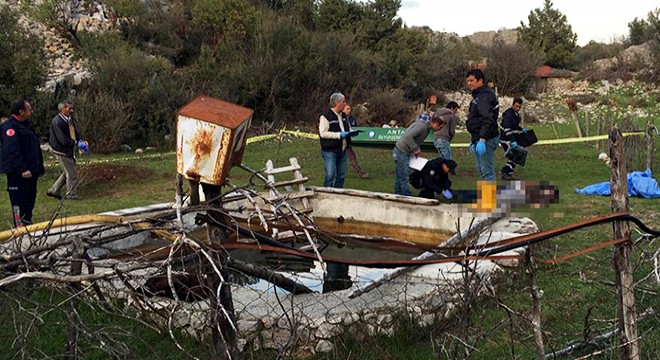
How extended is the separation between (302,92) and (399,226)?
1602 centimetres

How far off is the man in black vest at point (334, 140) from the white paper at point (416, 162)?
955 mm

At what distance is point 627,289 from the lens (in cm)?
326

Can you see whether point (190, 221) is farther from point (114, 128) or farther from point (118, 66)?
point (118, 66)

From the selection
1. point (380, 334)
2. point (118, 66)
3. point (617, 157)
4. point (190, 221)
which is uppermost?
point (118, 66)

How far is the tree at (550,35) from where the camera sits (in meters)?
43.5

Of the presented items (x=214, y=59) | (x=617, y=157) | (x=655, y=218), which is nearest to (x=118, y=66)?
(x=214, y=59)

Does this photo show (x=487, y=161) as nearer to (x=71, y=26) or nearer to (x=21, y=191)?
(x=21, y=191)

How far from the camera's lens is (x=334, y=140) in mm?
9516

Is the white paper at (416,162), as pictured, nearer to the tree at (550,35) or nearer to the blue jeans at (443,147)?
the blue jeans at (443,147)

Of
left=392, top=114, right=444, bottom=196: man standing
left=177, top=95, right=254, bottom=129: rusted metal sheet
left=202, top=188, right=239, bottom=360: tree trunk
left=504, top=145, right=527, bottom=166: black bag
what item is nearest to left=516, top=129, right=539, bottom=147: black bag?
left=504, top=145, right=527, bottom=166: black bag

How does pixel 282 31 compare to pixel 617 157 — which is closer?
pixel 617 157

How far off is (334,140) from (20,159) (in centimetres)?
398

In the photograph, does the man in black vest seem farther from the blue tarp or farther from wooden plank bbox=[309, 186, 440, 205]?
the blue tarp

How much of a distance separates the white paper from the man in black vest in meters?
0.95
